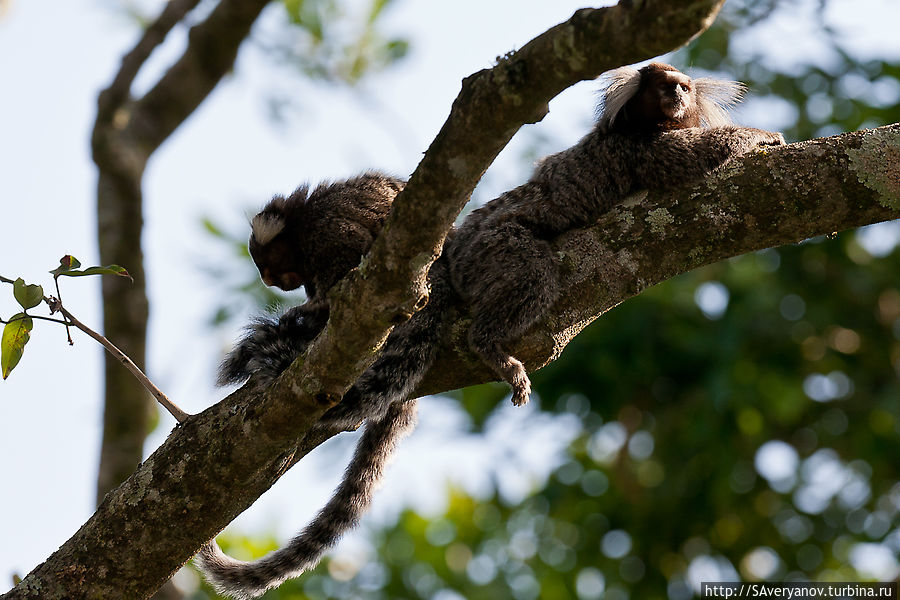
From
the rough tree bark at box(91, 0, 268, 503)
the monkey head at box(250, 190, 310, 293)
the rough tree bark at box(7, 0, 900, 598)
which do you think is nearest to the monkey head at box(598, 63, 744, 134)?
the rough tree bark at box(7, 0, 900, 598)

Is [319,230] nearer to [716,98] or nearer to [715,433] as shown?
[716,98]

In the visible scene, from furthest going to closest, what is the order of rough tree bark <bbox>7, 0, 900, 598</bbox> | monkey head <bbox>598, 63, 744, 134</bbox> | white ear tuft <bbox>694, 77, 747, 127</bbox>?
white ear tuft <bbox>694, 77, 747, 127</bbox> → monkey head <bbox>598, 63, 744, 134</bbox> → rough tree bark <bbox>7, 0, 900, 598</bbox>

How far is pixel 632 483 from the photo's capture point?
30.7 feet

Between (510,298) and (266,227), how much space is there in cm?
159

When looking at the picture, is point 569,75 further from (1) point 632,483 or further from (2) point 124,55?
(1) point 632,483

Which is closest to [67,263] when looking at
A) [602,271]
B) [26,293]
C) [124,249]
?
[26,293]

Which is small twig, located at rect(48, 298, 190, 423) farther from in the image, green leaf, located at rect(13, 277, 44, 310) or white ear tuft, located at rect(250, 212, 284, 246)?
white ear tuft, located at rect(250, 212, 284, 246)

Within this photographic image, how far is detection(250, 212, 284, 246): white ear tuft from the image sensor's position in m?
4.82

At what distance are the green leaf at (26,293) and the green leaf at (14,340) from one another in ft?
0.22

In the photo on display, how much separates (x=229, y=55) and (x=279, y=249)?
8.40ft

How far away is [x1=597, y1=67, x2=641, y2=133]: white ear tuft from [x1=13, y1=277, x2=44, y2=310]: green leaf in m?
2.82

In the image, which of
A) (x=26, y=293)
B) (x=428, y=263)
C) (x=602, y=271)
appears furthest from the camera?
(x=602, y=271)

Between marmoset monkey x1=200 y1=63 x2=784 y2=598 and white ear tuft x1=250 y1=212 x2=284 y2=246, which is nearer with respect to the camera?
marmoset monkey x1=200 y1=63 x2=784 y2=598

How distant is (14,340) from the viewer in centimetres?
327
